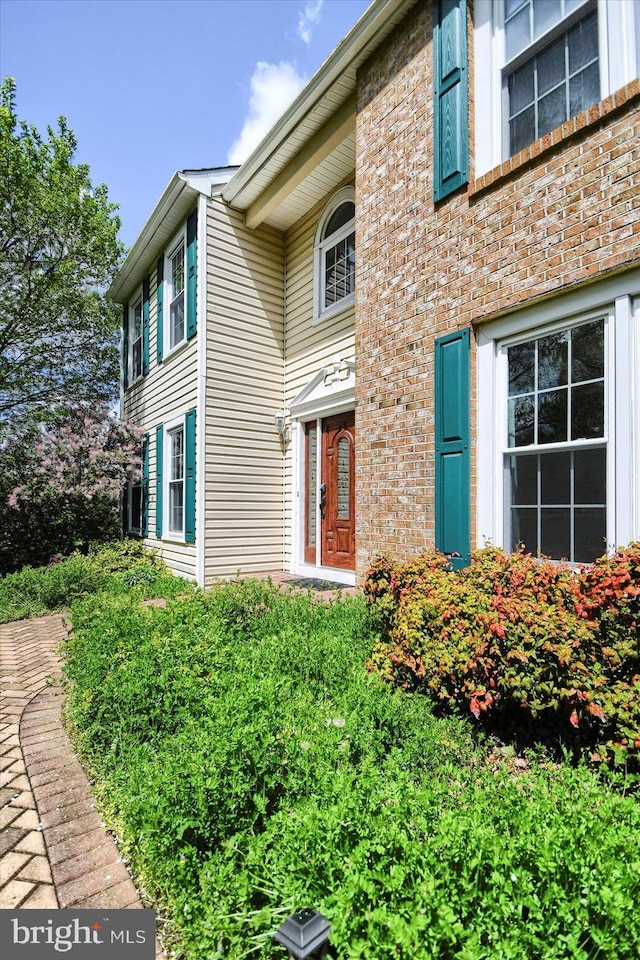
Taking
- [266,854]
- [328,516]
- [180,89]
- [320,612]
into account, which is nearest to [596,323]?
[320,612]

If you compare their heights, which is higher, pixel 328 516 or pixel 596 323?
pixel 596 323

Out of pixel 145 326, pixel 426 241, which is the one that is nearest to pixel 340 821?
pixel 426 241

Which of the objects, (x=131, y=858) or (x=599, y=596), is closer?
(x=131, y=858)

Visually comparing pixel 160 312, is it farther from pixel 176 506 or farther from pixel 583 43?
pixel 583 43

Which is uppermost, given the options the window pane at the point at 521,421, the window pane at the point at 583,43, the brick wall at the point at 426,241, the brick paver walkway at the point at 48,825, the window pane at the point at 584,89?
the window pane at the point at 583,43

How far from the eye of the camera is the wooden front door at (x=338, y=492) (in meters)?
6.76

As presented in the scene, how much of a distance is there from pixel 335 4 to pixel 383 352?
4.27 m

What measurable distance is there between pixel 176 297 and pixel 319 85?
4376 millimetres

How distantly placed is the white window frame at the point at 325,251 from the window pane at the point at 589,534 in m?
4.39

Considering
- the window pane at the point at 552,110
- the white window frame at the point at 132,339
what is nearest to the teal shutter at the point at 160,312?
the white window frame at the point at 132,339

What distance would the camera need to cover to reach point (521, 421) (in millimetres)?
3887

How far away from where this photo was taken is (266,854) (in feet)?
5.05

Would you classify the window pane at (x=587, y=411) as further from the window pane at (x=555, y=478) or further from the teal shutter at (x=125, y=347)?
the teal shutter at (x=125, y=347)

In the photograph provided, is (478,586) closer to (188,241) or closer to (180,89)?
(188,241)
